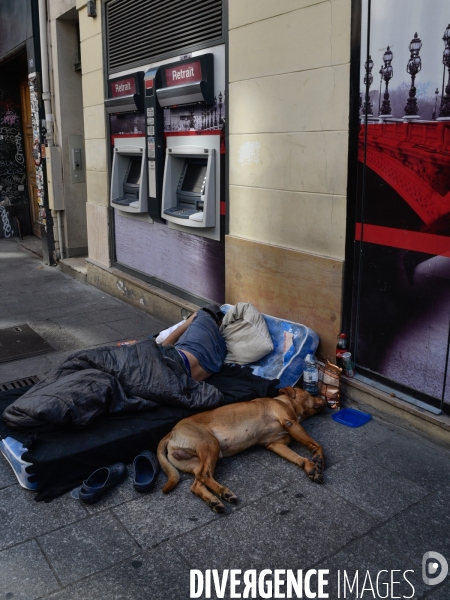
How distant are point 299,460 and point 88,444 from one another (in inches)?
51.7

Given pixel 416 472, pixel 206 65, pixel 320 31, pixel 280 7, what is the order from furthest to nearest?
1. pixel 206 65
2. pixel 280 7
3. pixel 320 31
4. pixel 416 472

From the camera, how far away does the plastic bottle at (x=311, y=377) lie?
445 cm

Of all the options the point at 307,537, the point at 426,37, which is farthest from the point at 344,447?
the point at 426,37

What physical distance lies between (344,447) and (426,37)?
8.77 ft

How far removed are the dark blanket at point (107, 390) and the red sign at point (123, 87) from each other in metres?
3.65

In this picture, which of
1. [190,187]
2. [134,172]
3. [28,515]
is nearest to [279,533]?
[28,515]

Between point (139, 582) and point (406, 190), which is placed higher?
point (406, 190)

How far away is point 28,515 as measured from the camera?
3135 millimetres

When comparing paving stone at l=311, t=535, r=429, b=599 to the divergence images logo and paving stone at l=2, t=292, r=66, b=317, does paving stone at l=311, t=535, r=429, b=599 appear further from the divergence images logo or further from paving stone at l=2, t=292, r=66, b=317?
paving stone at l=2, t=292, r=66, b=317

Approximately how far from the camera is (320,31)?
13.6 ft

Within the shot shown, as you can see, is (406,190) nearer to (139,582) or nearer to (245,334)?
(245,334)

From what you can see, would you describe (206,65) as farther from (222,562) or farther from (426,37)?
(222,562)

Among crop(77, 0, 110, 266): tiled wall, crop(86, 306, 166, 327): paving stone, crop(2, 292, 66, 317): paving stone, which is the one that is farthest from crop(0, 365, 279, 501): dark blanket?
crop(77, 0, 110, 266): tiled wall

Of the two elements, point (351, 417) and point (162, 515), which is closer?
point (162, 515)
